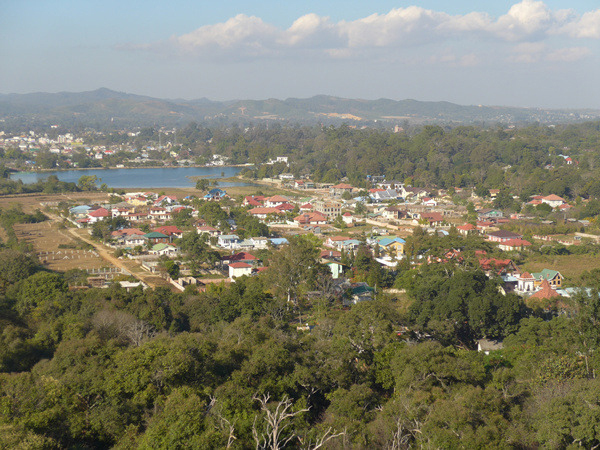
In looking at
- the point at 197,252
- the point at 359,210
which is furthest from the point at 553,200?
the point at 197,252

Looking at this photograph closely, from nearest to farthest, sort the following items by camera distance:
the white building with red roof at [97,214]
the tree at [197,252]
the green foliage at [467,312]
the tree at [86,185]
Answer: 1. the green foliage at [467,312]
2. the tree at [197,252]
3. the white building with red roof at [97,214]
4. the tree at [86,185]

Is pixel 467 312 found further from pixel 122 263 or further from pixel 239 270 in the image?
pixel 122 263

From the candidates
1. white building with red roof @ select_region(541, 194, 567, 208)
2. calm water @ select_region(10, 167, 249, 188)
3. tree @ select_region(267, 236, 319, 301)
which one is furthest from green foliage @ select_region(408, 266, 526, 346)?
calm water @ select_region(10, 167, 249, 188)

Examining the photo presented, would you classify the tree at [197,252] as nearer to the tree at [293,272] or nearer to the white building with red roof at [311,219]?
the tree at [293,272]

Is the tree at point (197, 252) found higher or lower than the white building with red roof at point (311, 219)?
higher

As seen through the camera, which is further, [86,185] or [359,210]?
[86,185]

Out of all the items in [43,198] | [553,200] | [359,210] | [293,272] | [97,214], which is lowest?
[43,198]

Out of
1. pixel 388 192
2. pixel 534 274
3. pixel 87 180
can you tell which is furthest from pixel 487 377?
pixel 87 180

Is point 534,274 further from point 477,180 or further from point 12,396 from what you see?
point 477,180

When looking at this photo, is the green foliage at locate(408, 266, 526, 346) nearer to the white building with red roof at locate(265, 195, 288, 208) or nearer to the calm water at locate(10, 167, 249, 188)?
the white building with red roof at locate(265, 195, 288, 208)

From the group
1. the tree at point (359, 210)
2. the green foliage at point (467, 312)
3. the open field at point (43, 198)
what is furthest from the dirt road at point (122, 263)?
the tree at point (359, 210)
